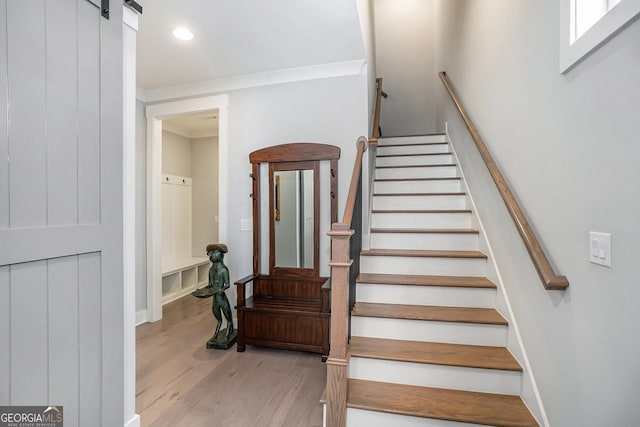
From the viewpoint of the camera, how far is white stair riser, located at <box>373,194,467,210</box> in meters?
2.95

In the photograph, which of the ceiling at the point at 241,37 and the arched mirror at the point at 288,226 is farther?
the arched mirror at the point at 288,226

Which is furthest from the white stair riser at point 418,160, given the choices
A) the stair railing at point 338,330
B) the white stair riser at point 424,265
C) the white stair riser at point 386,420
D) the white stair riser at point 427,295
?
the white stair riser at point 386,420

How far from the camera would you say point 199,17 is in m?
2.23

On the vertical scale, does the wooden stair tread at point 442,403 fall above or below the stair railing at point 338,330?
below

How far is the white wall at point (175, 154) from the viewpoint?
16.0ft

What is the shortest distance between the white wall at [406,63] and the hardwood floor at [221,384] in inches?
168

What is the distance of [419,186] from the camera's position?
10.6 feet

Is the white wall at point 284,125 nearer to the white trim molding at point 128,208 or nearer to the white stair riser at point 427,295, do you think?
the white stair riser at point 427,295

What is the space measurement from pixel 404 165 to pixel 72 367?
332 cm

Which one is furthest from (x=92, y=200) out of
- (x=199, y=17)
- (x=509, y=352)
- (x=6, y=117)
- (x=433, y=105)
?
(x=433, y=105)

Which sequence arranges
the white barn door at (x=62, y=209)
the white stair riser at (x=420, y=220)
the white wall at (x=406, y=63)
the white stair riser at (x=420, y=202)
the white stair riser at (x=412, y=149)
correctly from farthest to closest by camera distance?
the white wall at (x=406, y=63)
the white stair riser at (x=412, y=149)
the white stair riser at (x=420, y=202)
the white stair riser at (x=420, y=220)
the white barn door at (x=62, y=209)

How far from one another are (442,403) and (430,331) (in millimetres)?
429

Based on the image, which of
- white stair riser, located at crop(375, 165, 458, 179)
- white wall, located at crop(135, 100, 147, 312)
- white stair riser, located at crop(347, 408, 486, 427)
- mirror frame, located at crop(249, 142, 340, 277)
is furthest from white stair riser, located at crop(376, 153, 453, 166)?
white wall, located at crop(135, 100, 147, 312)

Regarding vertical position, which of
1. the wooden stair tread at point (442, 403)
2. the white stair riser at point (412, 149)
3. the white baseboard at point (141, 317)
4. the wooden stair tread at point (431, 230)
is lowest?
the white baseboard at point (141, 317)
